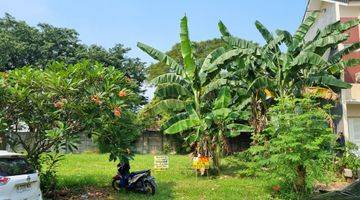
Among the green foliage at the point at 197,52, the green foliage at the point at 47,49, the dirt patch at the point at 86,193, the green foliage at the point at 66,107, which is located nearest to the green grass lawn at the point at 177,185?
the dirt patch at the point at 86,193

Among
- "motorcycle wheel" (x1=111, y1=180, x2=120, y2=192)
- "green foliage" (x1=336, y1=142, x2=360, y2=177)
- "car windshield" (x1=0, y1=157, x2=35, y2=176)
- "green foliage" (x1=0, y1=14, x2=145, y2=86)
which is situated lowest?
"motorcycle wheel" (x1=111, y1=180, x2=120, y2=192)

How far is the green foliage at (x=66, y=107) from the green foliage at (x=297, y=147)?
3749 millimetres

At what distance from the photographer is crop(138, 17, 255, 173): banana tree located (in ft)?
50.5

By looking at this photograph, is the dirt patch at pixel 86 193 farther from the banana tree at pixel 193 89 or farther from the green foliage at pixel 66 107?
the banana tree at pixel 193 89

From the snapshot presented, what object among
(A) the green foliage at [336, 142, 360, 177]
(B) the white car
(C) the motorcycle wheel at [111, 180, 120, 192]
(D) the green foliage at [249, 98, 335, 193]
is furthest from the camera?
(A) the green foliage at [336, 142, 360, 177]

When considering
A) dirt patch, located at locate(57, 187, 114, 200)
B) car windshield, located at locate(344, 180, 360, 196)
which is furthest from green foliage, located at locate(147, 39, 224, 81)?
car windshield, located at locate(344, 180, 360, 196)

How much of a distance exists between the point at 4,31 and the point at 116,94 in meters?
26.3

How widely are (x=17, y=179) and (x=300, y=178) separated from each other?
7.13 m

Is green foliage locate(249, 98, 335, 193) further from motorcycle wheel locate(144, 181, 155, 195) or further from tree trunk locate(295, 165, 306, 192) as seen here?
motorcycle wheel locate(144, 181, 155, 195)

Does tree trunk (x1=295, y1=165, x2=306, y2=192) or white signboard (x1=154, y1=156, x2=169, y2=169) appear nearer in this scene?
tree trunk (x1=295, y1=165, x2=306, y2=192)

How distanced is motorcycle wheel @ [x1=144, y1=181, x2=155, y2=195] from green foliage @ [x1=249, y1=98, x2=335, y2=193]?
2948 mm

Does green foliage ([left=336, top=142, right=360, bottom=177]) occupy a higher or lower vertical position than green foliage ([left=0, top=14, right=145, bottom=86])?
lower

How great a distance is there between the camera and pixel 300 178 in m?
12.0

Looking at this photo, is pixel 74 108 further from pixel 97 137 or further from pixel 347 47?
pixel 347 47
